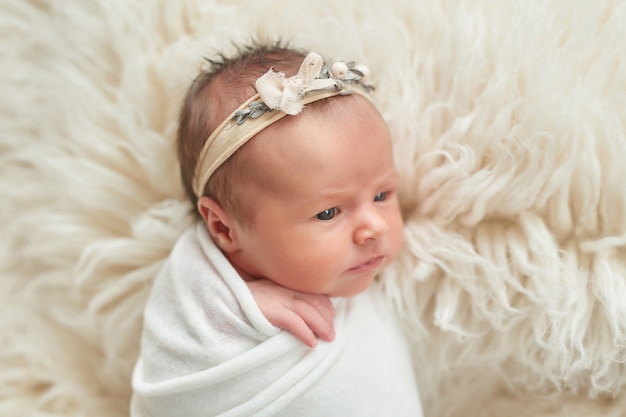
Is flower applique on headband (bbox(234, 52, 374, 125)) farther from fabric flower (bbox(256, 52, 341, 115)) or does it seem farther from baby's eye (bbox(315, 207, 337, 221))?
baby's eye (bbox(315, 207, 337, 221))

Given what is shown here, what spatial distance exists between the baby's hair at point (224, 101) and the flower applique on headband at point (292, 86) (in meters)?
0.03

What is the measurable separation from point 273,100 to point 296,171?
83 mm

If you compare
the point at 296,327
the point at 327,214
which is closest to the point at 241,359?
the point at 296,327

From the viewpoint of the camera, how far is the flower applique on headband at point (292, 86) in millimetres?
753

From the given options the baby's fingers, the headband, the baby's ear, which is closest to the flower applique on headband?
the headband

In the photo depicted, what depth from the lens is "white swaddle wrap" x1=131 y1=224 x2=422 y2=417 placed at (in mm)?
780

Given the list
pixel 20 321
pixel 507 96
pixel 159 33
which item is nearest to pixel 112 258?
pixel 20 321

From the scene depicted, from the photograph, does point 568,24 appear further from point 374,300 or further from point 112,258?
point 112,258

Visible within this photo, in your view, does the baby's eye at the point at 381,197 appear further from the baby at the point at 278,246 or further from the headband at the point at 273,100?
the headband at the point at 273,100

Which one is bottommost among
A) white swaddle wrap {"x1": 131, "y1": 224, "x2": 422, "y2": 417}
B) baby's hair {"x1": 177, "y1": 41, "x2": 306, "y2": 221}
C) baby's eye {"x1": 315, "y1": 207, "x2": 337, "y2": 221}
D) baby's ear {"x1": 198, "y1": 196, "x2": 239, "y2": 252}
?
white swaddle wrap {"x1": 131, "y1": 224, "x2": 422, "y2": 417}

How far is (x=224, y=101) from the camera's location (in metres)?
0.80

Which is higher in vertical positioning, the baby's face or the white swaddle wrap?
the baby's face

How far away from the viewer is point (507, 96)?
0.83 metres

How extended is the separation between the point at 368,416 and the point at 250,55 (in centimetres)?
46
